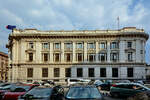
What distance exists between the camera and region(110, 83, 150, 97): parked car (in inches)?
589

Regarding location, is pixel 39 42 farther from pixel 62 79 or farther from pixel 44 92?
pixel 44 92

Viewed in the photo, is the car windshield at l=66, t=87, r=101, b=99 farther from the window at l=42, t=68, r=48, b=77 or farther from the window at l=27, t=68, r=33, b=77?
the window at l=27, t=68, r=33, b=77

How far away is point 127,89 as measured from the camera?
15.8 meters

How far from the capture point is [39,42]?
4419 centimetres

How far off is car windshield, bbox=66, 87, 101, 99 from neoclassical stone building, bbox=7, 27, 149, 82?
112ft

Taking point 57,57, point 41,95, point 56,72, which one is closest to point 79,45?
point 57,57

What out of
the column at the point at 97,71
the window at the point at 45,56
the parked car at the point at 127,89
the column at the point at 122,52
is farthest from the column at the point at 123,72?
the parked car at the point at 127,89

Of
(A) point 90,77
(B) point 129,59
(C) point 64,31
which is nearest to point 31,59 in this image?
(C) point 64,31

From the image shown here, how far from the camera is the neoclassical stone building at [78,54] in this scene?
139 feet

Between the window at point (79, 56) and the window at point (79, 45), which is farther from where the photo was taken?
the window at point (79, 45)

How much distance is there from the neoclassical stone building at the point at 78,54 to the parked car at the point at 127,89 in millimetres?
25604

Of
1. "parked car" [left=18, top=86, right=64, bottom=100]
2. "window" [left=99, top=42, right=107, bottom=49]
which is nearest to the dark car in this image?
"parked car" [left=18, top=86, right=64, bottom=100]

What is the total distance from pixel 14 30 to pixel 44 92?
129 ft

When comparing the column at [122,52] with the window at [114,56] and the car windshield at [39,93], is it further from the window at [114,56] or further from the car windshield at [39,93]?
the car windshield at [39,93]
